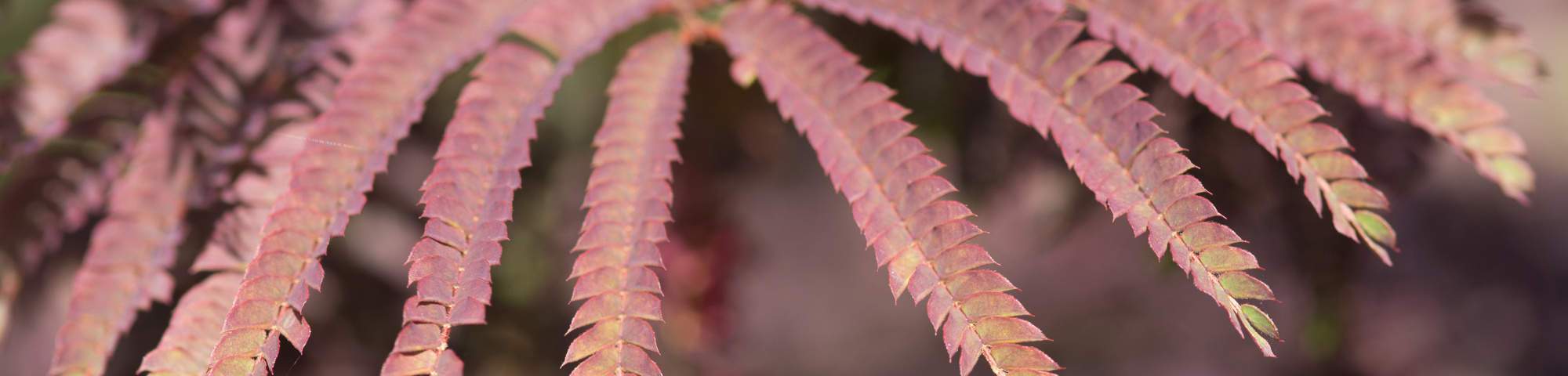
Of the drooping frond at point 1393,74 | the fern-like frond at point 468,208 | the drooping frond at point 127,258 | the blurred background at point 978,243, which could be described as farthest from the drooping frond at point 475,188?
the drooping frond at point 1393,74

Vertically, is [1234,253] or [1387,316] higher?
[1387,316]

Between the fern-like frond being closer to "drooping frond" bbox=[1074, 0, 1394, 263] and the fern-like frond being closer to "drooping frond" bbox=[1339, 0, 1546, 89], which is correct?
"drooping frond" bbox=[1074, 0, 1394, 263]

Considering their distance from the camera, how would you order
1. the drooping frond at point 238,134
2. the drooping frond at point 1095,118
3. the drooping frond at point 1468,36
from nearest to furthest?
the drooping frond at point 1095,118, the drooping frond at point 238,134, the drooping frond at point 1468,36

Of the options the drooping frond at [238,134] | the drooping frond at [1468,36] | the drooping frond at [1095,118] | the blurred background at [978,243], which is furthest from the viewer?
the blurred background at [978,243]

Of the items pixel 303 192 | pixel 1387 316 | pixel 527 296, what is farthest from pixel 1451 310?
pixel 303 192

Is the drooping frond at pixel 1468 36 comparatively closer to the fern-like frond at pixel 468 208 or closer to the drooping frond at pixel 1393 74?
the drooping frond at pixel 1393 74

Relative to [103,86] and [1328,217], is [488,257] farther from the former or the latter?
[1328,217]

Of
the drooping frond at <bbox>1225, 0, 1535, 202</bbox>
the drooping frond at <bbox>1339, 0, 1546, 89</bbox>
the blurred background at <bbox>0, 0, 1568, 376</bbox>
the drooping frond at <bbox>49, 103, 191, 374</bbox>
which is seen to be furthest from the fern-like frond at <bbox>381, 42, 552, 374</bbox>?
the drooping frond at <bbox>1339, 0, 1546, 89</bbox>
